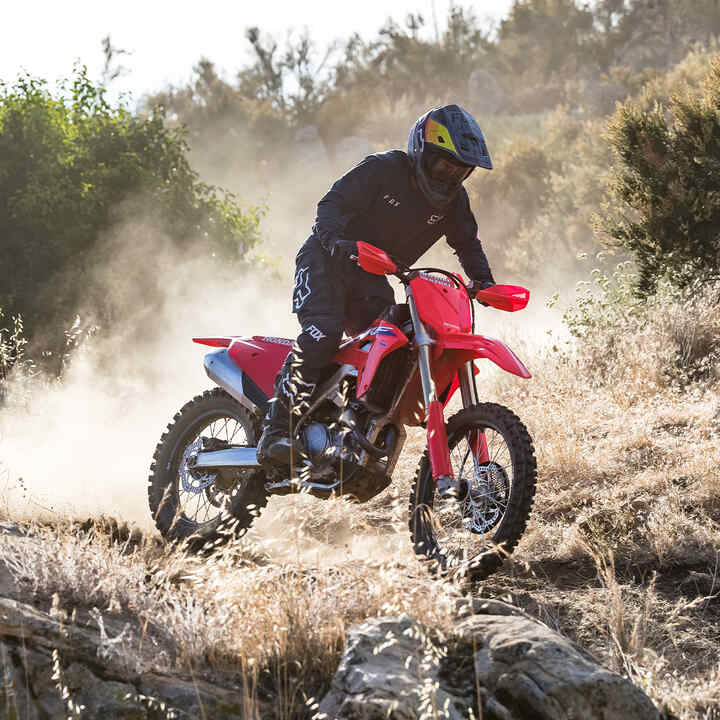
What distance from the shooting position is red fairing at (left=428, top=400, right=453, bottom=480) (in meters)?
4.24

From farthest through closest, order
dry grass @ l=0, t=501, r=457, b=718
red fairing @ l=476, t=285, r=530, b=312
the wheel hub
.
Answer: red fairing @ l=476, t=285, r=530, b=312
the wheel hub
dry grass @ l=0, t=501, r=457, b=718

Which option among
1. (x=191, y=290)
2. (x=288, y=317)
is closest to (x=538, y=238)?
(x=288, y=317)

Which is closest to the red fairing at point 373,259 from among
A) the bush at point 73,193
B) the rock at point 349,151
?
the bush at point 73,193

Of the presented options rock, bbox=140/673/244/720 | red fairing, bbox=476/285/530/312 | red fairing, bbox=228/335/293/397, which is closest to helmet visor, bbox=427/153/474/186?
red fairing, bbox=476/285/530/312

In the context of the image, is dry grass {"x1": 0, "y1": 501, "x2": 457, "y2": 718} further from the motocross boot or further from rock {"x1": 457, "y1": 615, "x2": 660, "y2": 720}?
the motocross boot

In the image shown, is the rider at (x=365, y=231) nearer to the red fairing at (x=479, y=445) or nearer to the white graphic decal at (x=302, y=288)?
the white graphic decal at (x=302, y=288)

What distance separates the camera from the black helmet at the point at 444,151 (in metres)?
4.53

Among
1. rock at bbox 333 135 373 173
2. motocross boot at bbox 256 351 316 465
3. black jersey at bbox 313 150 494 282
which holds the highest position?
rock at bbox 333 135 373 173

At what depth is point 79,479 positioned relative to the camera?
7223mm

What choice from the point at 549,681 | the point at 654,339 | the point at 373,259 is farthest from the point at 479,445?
the point at 654,339

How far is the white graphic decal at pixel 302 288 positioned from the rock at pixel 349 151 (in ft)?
91.7

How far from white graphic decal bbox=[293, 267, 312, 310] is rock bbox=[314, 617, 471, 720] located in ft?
7.41

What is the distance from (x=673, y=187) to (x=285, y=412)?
18.4 ft

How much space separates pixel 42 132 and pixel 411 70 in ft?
103
